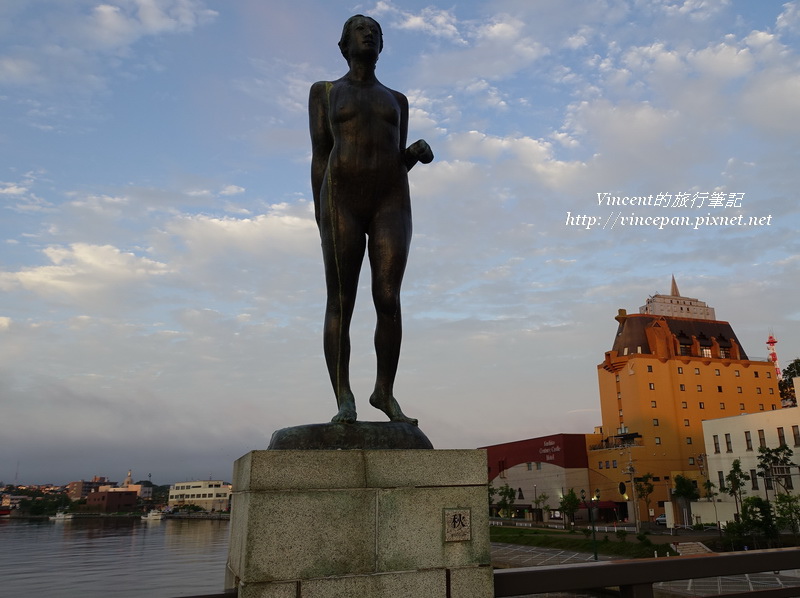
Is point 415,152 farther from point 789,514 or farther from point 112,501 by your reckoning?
point 112,501

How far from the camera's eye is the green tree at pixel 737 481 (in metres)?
48.8

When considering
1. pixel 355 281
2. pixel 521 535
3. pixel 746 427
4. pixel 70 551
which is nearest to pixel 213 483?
pixel 70 551

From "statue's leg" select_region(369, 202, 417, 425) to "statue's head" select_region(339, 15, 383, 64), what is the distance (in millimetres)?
1638

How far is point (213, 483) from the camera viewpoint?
6176 inches

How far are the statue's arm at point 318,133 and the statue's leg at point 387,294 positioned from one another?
31.2 inches

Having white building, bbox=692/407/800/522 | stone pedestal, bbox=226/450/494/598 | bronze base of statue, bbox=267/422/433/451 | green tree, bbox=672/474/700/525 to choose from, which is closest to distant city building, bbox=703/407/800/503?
white building, bbox=692/407/800/522

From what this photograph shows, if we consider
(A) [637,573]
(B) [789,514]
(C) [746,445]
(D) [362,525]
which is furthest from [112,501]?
(A) [637,573]

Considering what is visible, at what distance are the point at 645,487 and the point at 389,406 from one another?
213 feet

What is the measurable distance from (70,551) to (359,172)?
288 feet

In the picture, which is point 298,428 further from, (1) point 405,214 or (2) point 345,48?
(2) point 345,48

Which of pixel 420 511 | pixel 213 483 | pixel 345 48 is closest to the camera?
pixel 420 511

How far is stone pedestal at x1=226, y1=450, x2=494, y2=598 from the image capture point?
363 centimetres

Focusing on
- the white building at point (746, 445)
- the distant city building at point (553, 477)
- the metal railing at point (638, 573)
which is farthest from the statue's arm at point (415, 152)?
the distant city building at point (553, 477)

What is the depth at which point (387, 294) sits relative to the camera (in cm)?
504
